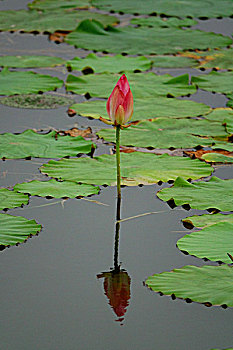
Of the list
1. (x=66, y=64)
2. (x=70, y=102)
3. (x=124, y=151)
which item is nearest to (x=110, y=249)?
(x=124, y=151)

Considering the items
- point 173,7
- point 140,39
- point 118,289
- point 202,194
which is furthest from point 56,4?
point 118,289

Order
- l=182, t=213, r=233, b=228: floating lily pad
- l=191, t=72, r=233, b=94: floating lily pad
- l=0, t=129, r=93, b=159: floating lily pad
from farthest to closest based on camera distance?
l=191, t=72, r=233, b=94: floating lily pad, l=0, t=129, r=93, b=159: floating lily pad, l=182, t=213, r=233, b=228: floating lily pad

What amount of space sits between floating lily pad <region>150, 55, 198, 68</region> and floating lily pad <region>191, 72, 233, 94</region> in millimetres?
309

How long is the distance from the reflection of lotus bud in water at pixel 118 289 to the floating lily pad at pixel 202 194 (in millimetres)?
473

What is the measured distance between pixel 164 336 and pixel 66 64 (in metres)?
2.67

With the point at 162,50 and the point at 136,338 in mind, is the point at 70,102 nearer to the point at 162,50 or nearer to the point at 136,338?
the point at 162,50

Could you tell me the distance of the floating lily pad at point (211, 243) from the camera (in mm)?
1988

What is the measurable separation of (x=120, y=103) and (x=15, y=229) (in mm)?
567

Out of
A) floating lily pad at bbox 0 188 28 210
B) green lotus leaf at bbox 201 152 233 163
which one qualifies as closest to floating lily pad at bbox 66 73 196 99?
green lotus leaf at bbox 201 152 233 163

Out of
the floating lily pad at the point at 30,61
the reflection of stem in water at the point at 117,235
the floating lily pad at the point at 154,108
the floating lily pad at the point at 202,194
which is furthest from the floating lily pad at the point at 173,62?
the reflection of stem in water at the point at 117,235

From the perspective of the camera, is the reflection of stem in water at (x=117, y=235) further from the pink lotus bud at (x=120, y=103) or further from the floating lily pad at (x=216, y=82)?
the floating lily pad at (x=216, y=82)

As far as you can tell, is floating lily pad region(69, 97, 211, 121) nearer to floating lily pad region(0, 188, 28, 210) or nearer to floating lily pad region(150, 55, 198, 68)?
floating lily pad region(150, 55, 198, 68)

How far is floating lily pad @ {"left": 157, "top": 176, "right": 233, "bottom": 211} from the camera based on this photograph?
2.32 meters

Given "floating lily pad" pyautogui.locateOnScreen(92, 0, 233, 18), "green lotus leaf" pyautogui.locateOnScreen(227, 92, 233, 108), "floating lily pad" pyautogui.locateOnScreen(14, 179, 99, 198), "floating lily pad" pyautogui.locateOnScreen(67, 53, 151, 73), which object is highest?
"floating lily pad" pyautogui.locateOnScreen(92, 0, 233, 18)
